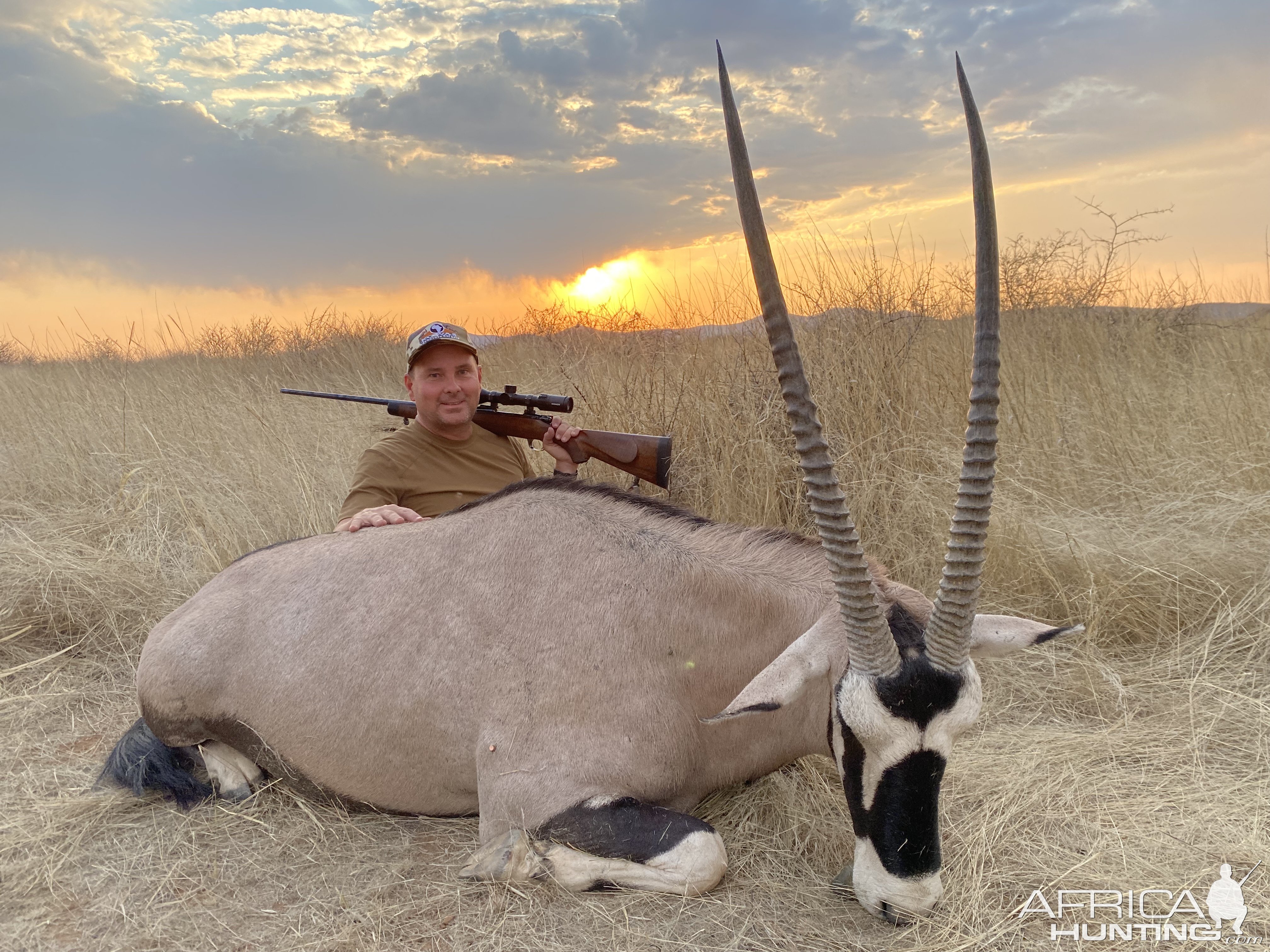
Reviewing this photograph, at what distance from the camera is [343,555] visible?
365 centimetres

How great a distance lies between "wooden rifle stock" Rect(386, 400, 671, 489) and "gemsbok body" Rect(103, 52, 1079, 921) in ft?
3.67

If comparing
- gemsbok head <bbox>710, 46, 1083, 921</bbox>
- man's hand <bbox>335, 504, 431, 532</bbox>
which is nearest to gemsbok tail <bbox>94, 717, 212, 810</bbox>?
man's hand <bbox>335, 504, 431, 532</bbox>

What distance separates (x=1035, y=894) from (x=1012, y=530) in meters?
2.86

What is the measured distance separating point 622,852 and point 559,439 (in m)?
2.44

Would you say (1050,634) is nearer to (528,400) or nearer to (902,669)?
(902,669)

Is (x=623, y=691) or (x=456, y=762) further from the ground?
(x=623, y=691)

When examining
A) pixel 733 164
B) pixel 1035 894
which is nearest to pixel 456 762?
pixel 1035 894

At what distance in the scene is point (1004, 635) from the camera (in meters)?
2.66

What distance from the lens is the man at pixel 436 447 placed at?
4441 millimetres

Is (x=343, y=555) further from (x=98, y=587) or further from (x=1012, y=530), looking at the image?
(x=1012, y=530)

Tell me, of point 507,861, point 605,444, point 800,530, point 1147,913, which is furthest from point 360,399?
point 1147,913

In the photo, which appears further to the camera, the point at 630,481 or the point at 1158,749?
the point at 630,481

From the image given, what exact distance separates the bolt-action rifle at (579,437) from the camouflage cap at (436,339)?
0.39 m

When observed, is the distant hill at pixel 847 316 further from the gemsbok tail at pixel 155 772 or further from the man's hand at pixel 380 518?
the gemsbok tail at pixel 155 772
